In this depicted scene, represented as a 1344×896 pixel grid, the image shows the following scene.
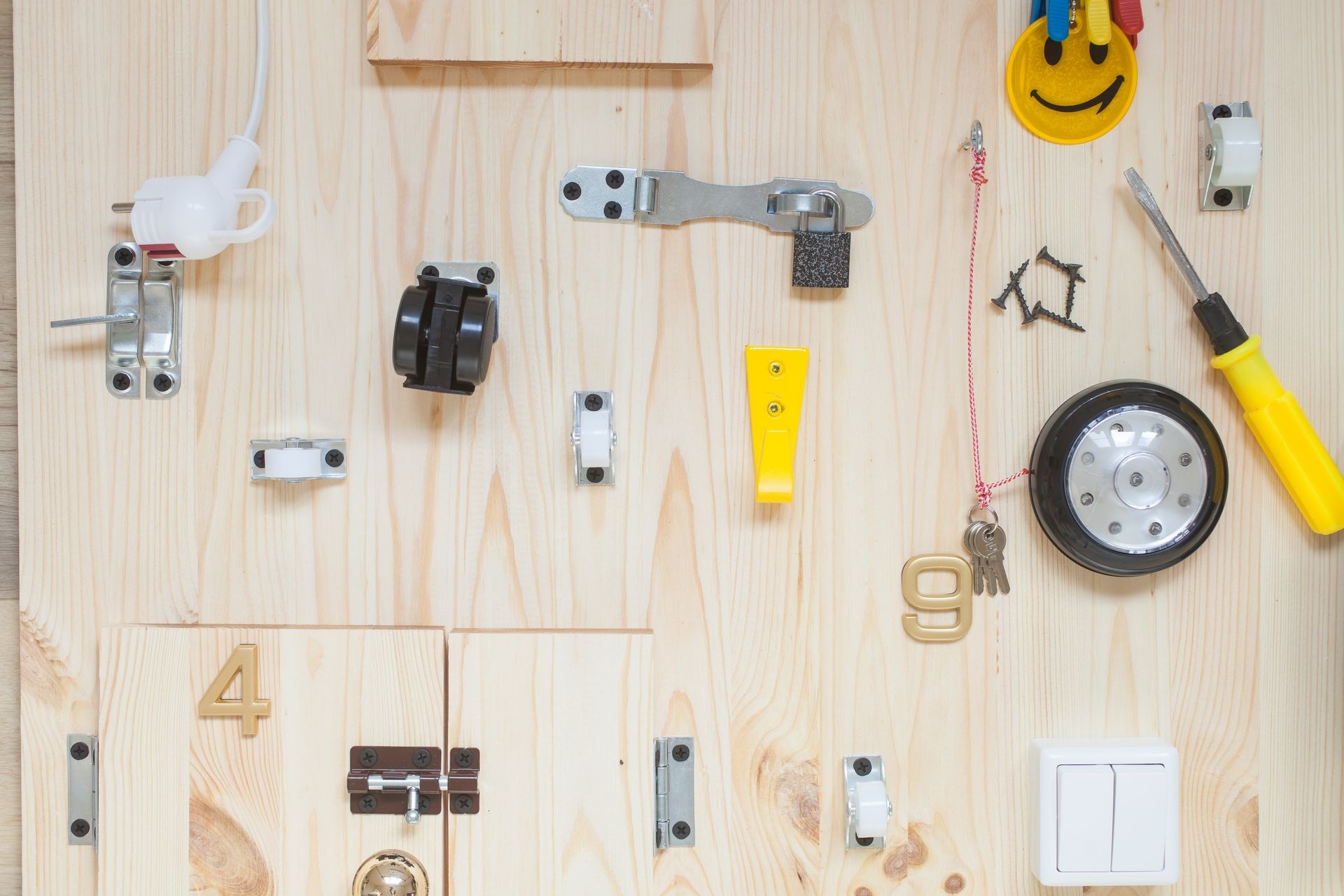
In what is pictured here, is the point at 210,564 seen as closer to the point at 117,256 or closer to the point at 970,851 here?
the point at 117,256

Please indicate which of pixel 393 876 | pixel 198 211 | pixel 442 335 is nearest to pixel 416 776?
pixel 393 876

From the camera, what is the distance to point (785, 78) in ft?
2.31

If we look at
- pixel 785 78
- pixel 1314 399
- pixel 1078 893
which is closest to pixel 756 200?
pixel 785 78

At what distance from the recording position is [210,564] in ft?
2.37

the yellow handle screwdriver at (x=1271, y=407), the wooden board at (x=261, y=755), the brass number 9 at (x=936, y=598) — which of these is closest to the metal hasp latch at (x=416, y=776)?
the wooden board at (x=261, y=755)

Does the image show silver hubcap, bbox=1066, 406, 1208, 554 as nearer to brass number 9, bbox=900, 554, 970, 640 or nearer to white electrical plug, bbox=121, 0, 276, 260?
brass number 9, bbox=900, 554, 970, 640

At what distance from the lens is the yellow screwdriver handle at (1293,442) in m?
0.69

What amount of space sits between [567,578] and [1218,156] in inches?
24.6

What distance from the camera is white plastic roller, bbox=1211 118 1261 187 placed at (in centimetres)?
68

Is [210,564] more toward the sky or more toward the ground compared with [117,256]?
more toward the ground

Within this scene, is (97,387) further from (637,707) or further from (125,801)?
(637,707)

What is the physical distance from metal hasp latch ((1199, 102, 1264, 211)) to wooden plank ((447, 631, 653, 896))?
0.59 meters

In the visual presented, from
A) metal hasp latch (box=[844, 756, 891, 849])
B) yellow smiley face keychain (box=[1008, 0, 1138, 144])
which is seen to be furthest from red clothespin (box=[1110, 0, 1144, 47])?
metal hasp latch (box=[844, 756, 891, 849])

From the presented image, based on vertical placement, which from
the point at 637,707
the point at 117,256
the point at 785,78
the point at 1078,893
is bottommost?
the point at 1078,893
